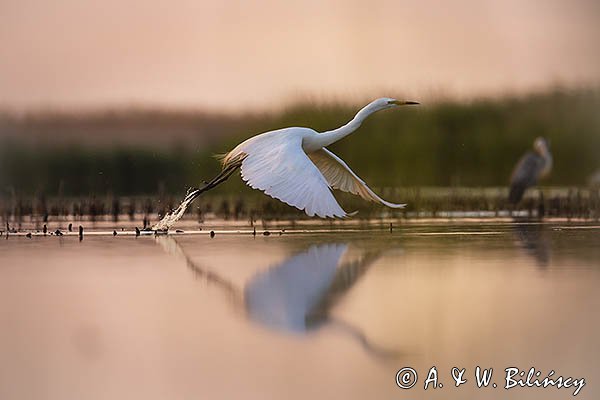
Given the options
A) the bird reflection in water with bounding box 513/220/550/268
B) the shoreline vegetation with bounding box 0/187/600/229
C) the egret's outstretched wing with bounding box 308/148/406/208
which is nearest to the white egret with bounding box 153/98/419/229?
the egret's outstretched wing with bounding box 308/148/406/208

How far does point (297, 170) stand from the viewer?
7.05 meters

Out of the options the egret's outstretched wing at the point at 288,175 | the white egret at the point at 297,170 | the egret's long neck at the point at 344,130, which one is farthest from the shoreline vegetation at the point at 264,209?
the egret's outstretched wing at the point at 288,175

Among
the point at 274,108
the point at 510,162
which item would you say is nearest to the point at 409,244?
the point at 274,108

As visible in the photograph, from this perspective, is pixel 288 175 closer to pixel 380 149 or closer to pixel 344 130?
pixel 344 130

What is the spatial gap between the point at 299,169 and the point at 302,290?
1609 mm

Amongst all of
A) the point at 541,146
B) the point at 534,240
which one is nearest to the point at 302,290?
the point at 534,240

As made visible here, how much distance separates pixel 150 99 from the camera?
11.0 meters

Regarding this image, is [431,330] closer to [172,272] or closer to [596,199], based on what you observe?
[172,272]

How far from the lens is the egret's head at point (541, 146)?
39.4ft

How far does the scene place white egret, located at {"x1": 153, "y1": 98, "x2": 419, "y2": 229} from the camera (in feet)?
21.9

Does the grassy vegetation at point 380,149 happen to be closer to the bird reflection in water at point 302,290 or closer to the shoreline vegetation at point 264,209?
the shoreline vegetation at point 264,209

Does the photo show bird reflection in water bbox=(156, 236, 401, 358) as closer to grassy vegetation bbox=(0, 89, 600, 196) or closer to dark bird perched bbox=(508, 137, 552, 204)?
grassy vegetation bbox=(0, 89, 600, 196)

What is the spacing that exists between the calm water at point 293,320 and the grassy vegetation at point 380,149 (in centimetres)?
317

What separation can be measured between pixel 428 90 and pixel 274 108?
1631mm
